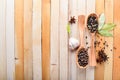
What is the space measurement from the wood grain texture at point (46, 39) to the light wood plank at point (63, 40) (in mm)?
104

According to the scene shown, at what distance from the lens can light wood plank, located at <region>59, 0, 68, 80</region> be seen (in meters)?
1.93

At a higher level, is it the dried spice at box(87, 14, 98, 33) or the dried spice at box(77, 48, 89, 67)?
the dried spice at box(87, 14, 98, 33)

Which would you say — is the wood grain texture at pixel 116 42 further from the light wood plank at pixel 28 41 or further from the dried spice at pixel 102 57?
the light wood plank at pixel 28 41

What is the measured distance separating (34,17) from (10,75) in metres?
0.51

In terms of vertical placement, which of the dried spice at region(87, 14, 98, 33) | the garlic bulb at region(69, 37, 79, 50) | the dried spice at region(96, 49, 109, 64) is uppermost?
the dried spice at region(87, 14, 98, 33)

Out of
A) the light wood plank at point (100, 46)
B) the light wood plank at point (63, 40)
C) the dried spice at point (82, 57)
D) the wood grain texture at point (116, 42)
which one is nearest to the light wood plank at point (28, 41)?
the light wood plank at point (63, 40)

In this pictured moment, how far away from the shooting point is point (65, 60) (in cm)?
195

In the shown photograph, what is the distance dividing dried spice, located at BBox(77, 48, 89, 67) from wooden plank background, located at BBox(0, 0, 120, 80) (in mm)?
59

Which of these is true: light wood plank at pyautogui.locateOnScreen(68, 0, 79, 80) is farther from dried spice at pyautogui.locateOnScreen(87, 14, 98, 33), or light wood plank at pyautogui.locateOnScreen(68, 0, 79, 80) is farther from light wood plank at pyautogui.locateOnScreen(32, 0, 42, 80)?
light wood plank at pyautogui.locateOnScreen(32, 0, 42, 80)

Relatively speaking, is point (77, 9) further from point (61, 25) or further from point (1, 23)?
point (1, 23)

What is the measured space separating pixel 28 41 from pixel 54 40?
21cm

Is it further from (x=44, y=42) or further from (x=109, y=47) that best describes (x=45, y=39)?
(x=109, y=47)

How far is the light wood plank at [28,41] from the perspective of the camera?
1964mm

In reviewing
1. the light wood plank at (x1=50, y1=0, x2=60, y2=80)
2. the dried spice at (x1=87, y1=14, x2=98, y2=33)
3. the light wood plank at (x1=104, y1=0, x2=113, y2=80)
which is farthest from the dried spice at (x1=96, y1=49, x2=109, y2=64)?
the light wood plank at (x1=50, y1=0, x2=60, y2=80)
